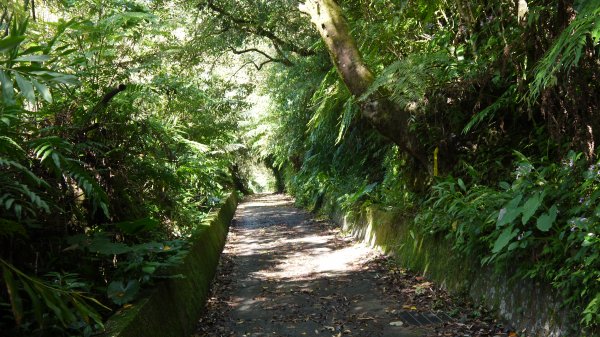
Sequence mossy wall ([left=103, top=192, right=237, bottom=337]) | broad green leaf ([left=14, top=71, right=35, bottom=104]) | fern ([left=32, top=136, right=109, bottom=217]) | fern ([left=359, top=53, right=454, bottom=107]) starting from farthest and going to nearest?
fern ([left=359, top=53, right=454, bottom=107])
mossy wall ([left=103, top=192, right=237, bottom=337])
fern ([left=32, top=136, right=109, bottom=217])
broad green leaf ([left=14, top=71, right=35, bottom=104])

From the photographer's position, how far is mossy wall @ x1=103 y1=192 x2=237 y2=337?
352 centimetres

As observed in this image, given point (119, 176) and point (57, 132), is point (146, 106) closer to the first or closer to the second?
point (119, 176)

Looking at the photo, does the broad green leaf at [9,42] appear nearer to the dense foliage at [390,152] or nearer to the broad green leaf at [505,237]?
the dense foliage at [390,152]

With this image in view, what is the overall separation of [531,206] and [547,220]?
165 millimetres

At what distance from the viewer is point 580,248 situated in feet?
11.5

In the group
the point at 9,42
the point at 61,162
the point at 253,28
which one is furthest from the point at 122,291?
the point at 253,28

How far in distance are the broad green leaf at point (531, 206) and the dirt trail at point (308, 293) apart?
1442 mm

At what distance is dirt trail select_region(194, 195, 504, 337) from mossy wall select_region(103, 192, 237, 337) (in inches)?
8.3

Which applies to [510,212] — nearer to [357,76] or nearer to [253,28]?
[357,76]

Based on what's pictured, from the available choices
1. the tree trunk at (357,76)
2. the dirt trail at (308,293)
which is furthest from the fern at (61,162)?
the tree trunk at (357,76)

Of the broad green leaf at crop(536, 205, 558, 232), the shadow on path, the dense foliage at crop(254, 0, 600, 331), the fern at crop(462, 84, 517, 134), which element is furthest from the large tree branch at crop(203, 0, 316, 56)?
the broad green leaf at crop(536, 205, 558, 232)

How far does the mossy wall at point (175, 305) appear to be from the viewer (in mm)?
3517

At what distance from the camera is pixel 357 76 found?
664 cm

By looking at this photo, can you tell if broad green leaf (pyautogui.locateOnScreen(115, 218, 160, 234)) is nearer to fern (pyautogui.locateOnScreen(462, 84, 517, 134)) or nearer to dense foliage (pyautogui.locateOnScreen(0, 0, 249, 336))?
dense foliage (pyautogui.locateOnScreen(0, 0, 249, 336))
